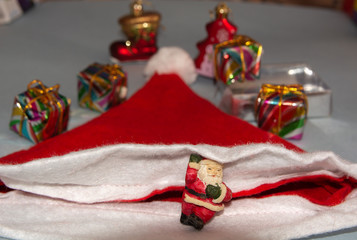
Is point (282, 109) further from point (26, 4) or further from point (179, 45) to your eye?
point (26, 4)

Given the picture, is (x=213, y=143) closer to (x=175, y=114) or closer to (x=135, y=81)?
(x=175, y=114)

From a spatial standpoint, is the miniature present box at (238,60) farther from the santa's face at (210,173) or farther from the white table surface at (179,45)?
the santa's face at (210,173)

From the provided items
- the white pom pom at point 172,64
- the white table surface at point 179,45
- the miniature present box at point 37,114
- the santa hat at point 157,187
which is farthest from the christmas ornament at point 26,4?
the santa hat at point 157,187

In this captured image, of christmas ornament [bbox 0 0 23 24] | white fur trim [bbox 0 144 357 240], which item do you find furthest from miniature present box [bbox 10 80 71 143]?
christmas ornament [bbox 0 0 23 24]

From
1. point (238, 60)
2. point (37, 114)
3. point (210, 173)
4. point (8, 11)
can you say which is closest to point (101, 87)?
point (37, 114)

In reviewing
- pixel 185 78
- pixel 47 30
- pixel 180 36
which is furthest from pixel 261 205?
pixel 47 30

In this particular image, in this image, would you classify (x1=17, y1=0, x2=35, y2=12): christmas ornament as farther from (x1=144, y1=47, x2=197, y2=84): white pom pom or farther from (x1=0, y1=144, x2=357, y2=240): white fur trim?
(x1=0, y1=144, x2=357, y2=240): white fur trim
